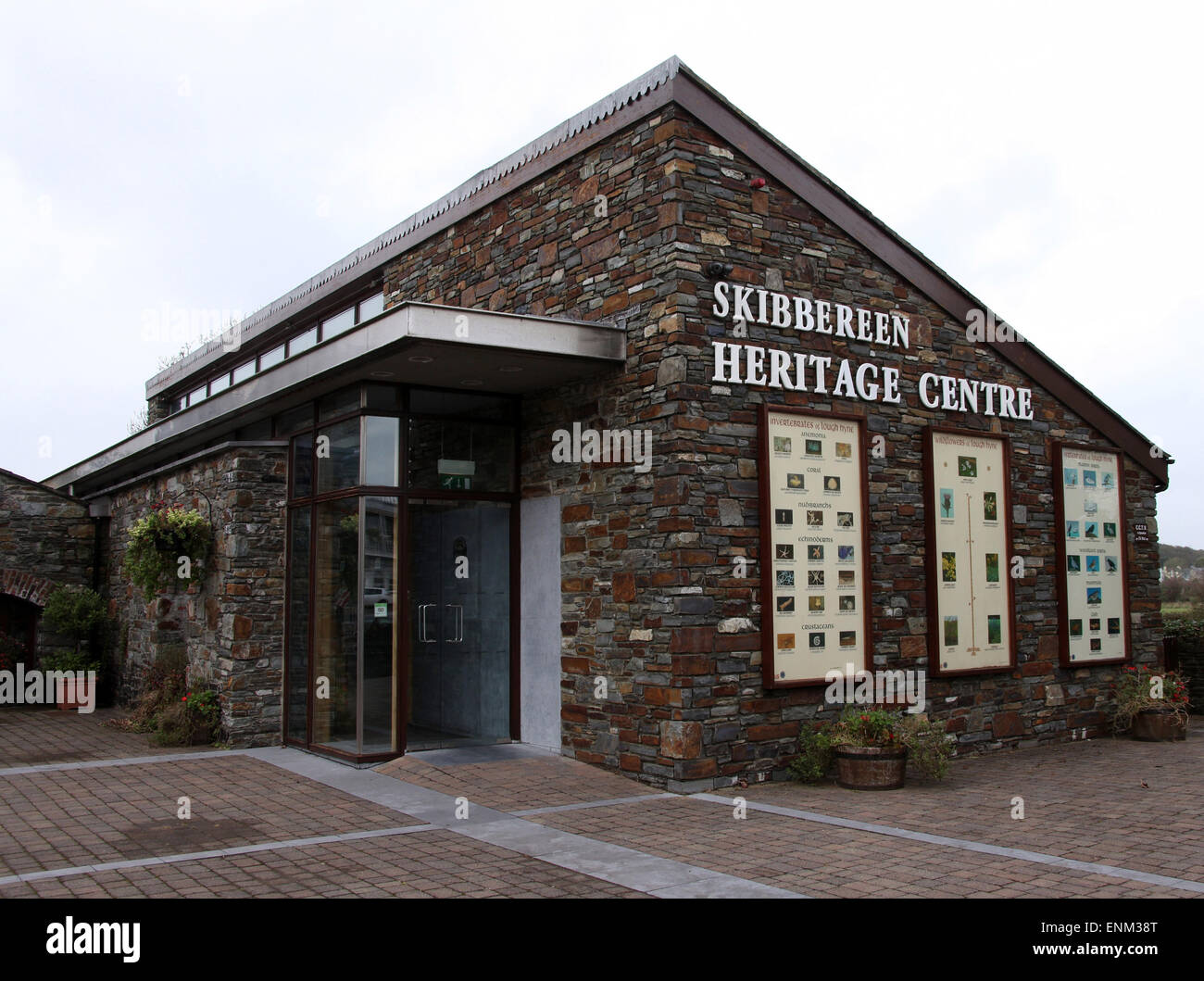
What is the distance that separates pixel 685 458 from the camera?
8.29 meters

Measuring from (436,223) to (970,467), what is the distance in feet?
21.3

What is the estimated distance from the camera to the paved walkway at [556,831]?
554 centimetres

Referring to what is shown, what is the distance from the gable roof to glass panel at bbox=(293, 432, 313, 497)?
119 inches

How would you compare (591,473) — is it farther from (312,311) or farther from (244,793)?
(312,311)

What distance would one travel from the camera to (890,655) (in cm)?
962

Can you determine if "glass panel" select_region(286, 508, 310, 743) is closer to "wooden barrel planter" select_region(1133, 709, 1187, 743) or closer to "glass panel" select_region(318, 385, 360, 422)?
"glass panel" select_region(318, 385, 360, 422)

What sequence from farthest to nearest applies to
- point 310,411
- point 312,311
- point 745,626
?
point 312,311
point 310,411
point 745,626

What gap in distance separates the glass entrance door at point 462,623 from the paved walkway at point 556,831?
24.4 inches

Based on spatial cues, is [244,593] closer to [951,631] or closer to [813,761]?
[813,761]

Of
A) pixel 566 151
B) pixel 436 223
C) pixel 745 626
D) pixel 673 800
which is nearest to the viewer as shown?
pixel 673 800

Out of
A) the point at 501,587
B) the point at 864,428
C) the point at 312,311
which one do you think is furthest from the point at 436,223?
the point at 864,428

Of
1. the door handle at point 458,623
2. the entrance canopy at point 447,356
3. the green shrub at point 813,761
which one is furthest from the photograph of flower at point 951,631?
the door handle at point 458,623

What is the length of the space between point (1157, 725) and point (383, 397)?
29.7 feet

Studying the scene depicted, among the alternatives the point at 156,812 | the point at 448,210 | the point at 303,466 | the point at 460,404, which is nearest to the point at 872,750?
the point at 460,404
